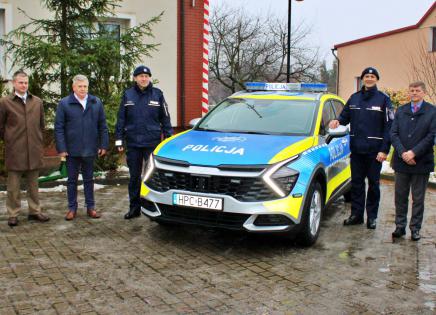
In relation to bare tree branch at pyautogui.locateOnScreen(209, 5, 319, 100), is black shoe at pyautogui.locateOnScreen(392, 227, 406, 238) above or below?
below

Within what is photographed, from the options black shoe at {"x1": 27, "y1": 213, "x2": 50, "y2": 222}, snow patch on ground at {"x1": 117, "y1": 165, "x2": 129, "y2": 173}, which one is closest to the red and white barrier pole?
snow patch on ground at {"x1": 117, "y1": 165, "x2": 129, "y2": 173}

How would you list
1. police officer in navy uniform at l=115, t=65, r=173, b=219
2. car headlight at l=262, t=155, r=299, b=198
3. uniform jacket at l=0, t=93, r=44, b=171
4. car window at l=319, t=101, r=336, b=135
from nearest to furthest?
car headlight at l=262, t=155, r=299, b=198 → uniform jacket at l=0, t=93, r=44, b=171 → car window at l=319, t=101, r=336, b=135 → police officer in navy uniform at l=115, t=65, r=173, b=219

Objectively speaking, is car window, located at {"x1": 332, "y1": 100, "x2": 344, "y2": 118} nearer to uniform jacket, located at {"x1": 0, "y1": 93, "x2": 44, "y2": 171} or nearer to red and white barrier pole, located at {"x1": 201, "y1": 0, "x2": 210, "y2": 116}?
uniform jacket, located at {"x1": 0, "y1": 93, "x2": 44, "y2": 171}

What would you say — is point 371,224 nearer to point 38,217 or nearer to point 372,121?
point 372,121

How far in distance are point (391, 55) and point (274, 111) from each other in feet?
83.5

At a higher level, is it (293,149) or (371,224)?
(293,149)

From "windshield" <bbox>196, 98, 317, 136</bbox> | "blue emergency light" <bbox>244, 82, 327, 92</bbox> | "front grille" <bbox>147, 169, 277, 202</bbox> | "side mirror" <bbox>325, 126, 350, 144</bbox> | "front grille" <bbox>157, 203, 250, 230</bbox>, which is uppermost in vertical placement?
"blue emergency light" <bbox>244, 82, 327, 92</bbox>

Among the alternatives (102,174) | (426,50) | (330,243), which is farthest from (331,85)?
(330,243)

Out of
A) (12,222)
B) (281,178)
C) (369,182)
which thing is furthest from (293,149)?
(12,222)

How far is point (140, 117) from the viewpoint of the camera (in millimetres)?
6641

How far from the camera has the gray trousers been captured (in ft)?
19.4

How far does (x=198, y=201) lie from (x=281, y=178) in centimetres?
85

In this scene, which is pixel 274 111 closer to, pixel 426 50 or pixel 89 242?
pixel 89 242

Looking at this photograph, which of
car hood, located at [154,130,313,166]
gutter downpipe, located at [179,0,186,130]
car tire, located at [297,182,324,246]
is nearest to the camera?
car hood, located at [154,130,313,166]
